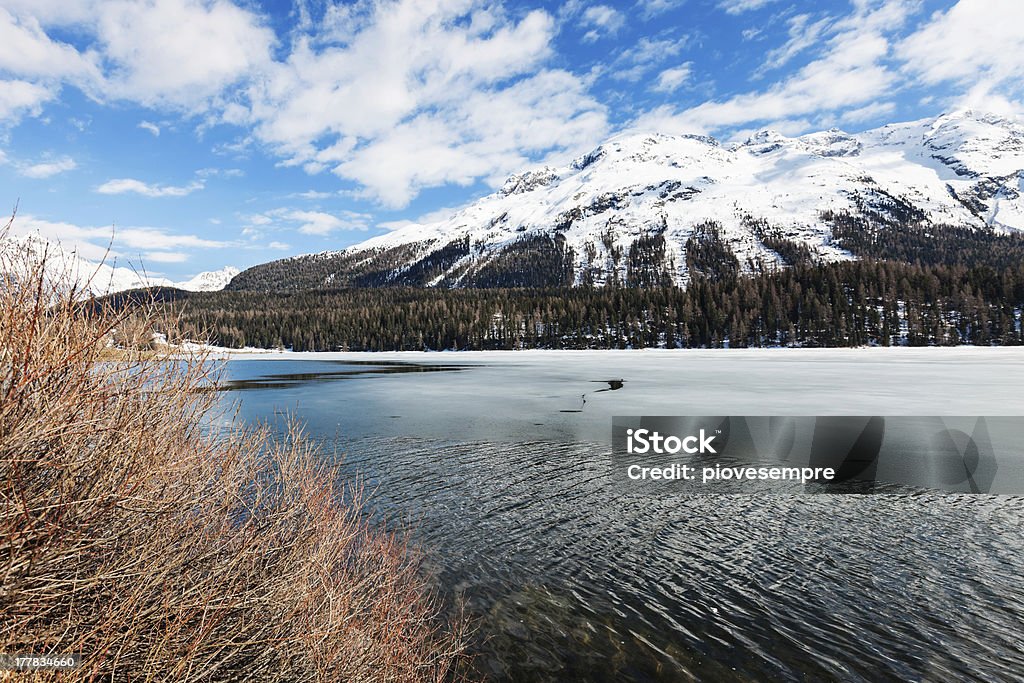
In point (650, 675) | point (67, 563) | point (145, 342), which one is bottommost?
point (650, 675)

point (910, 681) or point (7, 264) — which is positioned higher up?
point (7, 264)

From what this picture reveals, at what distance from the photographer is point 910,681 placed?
27.2 feet

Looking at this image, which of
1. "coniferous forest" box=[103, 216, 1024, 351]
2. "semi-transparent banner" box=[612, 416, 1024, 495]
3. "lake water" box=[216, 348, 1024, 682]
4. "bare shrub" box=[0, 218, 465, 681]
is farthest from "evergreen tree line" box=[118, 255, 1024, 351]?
"bare shrub" box=[0, 218, 465, 681]

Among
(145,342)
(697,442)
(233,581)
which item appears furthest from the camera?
(697,442)

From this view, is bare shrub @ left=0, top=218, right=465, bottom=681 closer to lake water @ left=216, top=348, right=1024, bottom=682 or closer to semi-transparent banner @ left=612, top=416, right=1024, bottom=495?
lake water @ left=216, top=348, right=1024, bottom=682

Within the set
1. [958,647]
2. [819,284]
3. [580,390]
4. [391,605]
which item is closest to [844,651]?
[958,647]

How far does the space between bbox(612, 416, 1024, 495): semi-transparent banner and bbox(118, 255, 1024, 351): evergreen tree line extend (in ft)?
316

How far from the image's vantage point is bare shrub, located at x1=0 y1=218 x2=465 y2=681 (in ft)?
15.9

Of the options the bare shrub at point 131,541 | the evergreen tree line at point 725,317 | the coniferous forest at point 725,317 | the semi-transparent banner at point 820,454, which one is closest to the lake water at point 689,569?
the semi-transparent banner at point 820,454

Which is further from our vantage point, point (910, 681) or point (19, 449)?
point (910, 681)

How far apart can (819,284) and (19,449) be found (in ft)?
481

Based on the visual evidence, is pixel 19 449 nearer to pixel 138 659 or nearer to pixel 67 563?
pixel 67 563

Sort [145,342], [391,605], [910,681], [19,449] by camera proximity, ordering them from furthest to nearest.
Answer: [391,605] → [910,681] → [145,342] → [19,449]

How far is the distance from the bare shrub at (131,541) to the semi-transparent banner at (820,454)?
44.7ft
